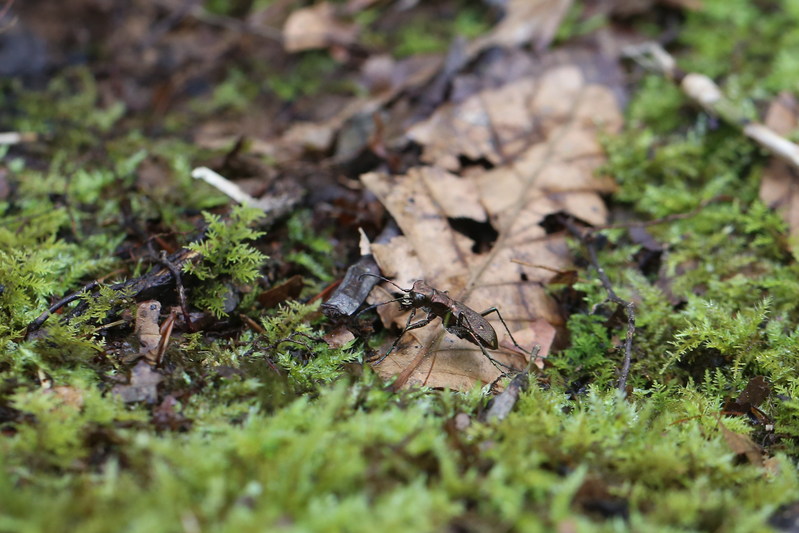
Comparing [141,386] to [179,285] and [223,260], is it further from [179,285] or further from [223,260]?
[223,260]

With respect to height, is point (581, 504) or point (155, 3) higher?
point (155, 3)

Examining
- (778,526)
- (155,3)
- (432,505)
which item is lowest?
(778,526)

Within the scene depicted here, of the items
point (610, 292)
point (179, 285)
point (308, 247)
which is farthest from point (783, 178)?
point (179, 285)

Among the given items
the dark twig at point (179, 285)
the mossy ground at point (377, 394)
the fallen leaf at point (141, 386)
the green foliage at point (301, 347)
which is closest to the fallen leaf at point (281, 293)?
the mossy ground at point (377, 394)

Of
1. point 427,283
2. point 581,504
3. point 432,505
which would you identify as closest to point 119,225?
point 427,283

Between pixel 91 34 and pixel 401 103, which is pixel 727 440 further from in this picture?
pixel 91 34

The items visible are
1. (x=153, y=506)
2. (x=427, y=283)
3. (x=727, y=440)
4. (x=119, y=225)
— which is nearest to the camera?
(x=153, y=506)

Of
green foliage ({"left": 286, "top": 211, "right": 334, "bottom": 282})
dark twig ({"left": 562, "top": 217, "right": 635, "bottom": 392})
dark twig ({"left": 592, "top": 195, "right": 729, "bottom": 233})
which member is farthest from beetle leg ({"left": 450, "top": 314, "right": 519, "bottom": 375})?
dark twig ({"left": 592, "top": 195, "right": 729, "bottom": 233})
